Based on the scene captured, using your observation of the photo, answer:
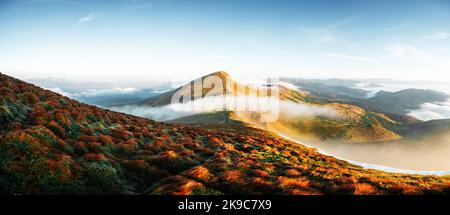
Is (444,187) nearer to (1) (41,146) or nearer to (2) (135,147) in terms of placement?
(2) (135,147)

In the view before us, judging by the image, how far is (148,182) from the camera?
1318 cm

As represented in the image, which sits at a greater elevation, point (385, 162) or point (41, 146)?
point (41, 146)

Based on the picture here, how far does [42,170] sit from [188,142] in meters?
13.4

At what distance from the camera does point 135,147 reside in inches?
687

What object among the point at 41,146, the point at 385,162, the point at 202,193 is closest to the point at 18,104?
the point at 41,146

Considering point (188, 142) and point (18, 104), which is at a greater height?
point (18, 104)

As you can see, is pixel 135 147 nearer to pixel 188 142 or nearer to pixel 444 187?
pixel 188 142
